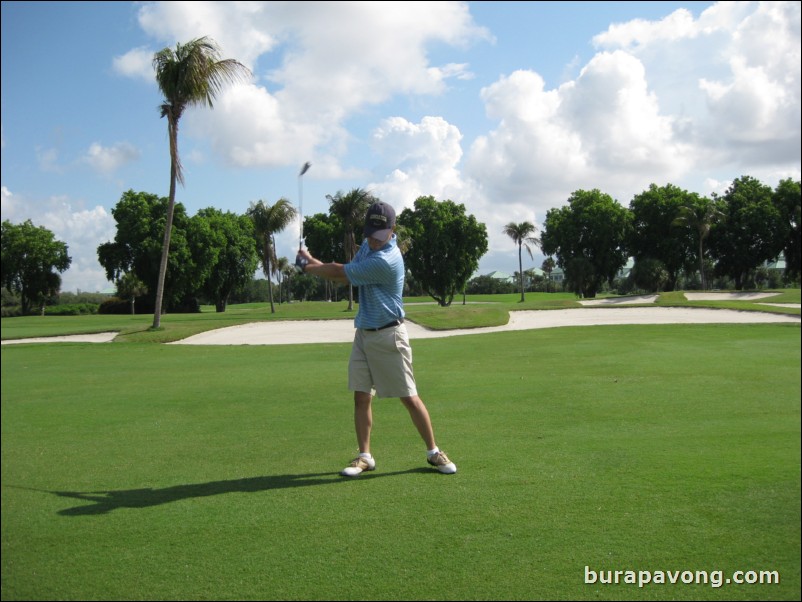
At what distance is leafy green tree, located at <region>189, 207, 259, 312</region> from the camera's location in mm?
66625

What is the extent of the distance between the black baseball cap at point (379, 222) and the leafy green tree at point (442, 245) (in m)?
64.7

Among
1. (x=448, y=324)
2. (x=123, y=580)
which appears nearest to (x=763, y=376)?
(x=123, y=580)

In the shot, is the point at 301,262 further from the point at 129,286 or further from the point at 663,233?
the point at 663,233

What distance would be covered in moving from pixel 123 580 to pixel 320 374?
8.51 meters

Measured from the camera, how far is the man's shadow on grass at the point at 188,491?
4.24 m

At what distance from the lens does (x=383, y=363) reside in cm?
520

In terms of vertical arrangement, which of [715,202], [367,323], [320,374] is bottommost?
[320,374]

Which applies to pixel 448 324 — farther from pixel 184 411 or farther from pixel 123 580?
pixel 123 580

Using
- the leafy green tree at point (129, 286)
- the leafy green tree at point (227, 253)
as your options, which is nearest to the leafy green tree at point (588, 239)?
the leafy green tree at point (227, 253)

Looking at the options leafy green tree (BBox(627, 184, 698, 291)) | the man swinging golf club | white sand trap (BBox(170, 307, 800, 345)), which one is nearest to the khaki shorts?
the man swinging golf club

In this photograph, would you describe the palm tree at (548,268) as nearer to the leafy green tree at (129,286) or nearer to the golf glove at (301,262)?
the leafy green tree at (129,286)

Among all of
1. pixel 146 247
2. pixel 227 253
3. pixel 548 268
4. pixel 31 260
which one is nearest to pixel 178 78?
pixel 31 260

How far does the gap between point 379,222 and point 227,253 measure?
227 feet

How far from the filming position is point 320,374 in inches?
459
